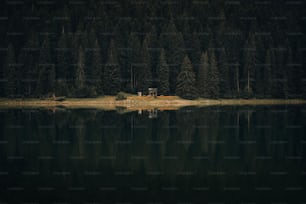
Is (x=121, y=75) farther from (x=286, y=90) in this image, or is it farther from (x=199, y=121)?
(x=199, y=121)

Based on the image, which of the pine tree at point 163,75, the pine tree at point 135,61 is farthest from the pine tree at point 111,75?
the pine tree at point 163,75

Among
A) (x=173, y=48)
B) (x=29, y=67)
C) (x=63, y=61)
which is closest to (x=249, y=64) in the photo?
(x=173, y=48)

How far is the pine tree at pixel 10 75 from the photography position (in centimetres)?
11194

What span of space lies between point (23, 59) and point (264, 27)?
5834 cm

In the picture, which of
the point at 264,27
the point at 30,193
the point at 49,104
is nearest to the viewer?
the point at 30,193

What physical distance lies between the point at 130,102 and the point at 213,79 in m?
17.8

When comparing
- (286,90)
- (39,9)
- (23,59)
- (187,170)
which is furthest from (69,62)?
(187,170)

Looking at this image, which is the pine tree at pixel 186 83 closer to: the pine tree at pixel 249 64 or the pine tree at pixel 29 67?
the pine tree at pixel 249 64

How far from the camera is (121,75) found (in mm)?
117375

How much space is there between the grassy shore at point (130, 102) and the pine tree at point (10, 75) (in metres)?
2.10

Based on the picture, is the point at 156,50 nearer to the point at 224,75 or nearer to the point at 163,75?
the point at 163,75

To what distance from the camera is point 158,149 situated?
45.7 meters

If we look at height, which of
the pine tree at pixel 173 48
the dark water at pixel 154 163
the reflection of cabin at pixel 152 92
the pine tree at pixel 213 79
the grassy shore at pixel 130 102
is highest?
the pine tree at pixel 173 48

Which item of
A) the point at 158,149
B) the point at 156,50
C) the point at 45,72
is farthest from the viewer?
the point at 156,50
